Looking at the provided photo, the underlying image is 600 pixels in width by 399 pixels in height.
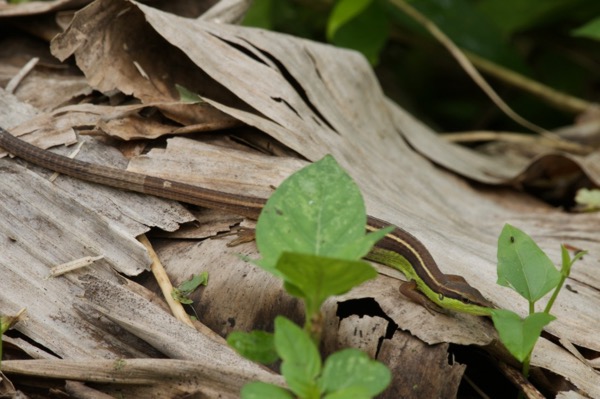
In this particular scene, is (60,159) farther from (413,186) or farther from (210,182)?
(413,186)

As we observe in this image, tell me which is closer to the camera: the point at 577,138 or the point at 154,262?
the point at 154,262

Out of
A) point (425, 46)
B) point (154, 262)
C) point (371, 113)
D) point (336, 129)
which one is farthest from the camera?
point (425, 46)

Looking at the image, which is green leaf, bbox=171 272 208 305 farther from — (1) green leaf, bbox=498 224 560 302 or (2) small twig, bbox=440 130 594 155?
(2) small twig, bbox=440 130 594 155

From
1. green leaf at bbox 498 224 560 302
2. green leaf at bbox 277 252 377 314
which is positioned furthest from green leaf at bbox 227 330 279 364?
green leaf at bbox 498 224 560 302

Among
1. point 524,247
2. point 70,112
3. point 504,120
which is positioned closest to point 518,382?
point 524,247

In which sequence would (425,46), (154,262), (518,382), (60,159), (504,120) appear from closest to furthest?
(518,382), (154,262), (60,159), (425,46), (504,120)

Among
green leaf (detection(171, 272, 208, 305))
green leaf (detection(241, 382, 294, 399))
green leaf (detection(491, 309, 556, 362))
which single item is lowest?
green leaf (detection(171, 272, 208, 305))

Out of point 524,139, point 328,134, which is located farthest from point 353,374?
point 524,139
